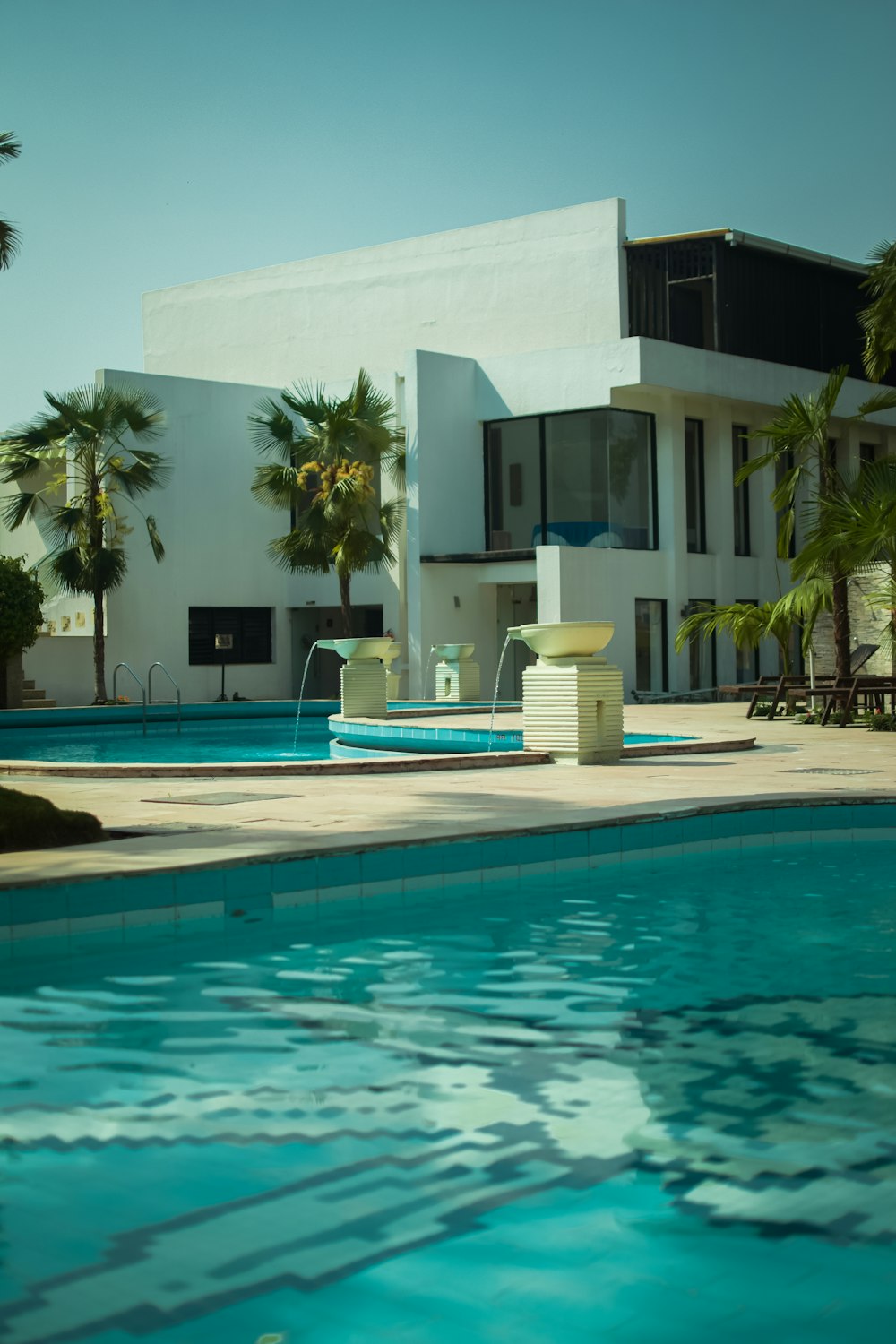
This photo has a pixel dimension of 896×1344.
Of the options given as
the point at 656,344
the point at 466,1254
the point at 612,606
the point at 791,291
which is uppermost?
the point at 791,291

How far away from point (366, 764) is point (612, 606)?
14.5m

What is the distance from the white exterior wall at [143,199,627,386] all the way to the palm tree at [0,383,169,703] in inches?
262

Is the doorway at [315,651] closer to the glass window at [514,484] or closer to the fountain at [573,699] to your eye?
the glass window at [514,484]

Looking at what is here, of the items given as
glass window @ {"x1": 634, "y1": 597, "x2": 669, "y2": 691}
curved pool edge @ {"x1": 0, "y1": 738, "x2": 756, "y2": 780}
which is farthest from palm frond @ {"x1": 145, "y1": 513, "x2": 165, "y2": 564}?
curved pool edge @ {"x1": 0, "y1": 738, "x2": 756, "y2": 780}

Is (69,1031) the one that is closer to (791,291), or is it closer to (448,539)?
(448,539)

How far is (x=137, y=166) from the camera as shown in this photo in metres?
19.2

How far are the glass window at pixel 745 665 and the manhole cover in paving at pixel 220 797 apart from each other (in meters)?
19.2

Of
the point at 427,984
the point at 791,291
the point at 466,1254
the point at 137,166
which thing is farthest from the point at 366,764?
the point at 791,291

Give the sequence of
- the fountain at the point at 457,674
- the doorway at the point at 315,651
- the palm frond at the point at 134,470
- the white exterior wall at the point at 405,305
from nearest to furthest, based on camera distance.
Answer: the fountain at the point at 457,674, the palm frond at the point at 134,470, the white exterior wall at the point at 405,305, the doorway at the point at 315,651

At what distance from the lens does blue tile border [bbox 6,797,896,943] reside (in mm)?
5703

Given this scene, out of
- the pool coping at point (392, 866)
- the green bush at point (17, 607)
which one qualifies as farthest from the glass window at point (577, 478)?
the pool coping at point (392, 866)

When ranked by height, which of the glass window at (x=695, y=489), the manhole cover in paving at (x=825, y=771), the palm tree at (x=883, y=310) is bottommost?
the manhole cover in paving at (x=825, y=771)

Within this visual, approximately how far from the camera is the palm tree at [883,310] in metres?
18.8

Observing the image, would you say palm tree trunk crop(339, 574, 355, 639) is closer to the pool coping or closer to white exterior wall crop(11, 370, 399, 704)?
white exterior wall crop(11, 370, 399, 704)
